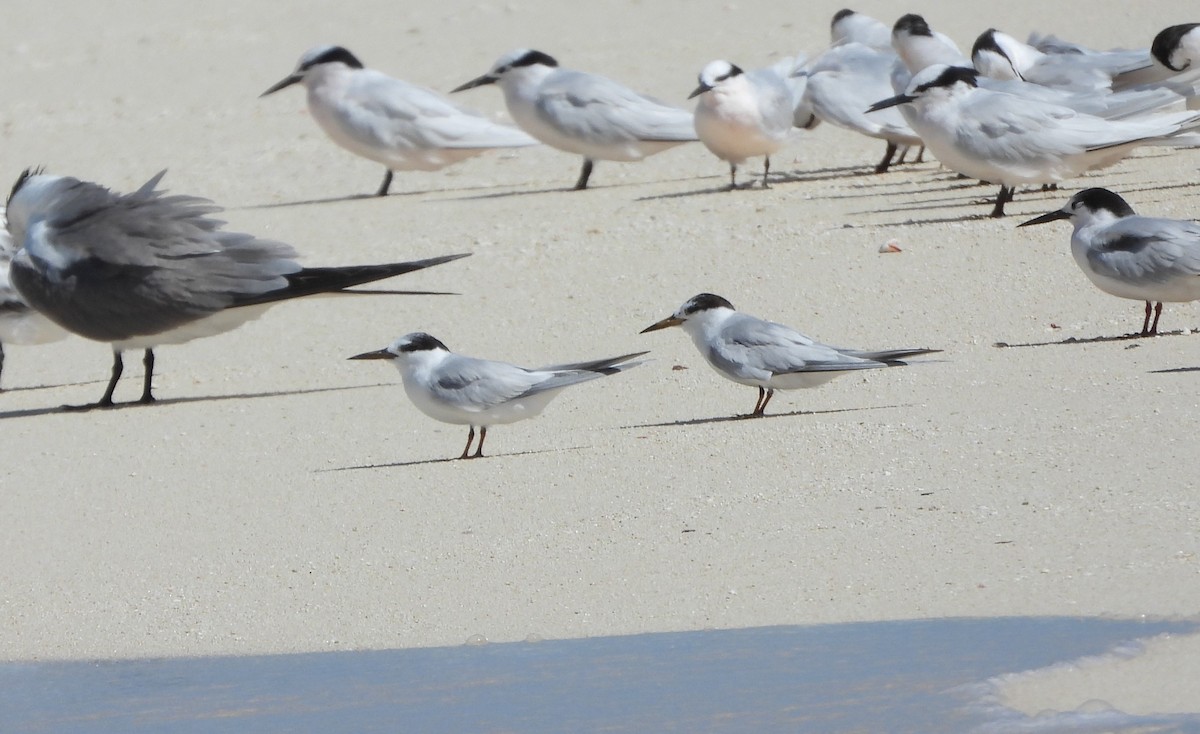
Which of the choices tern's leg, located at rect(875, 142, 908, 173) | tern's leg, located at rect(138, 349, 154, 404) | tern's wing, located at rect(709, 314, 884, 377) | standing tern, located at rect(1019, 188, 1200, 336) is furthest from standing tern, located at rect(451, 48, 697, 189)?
Answer: tern's wing, located at rect(709, 314, 884, 377)

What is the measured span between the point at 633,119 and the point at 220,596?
6.34 metres

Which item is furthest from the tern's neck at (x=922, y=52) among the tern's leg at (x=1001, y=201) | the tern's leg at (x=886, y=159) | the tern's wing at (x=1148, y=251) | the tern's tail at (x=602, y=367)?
the tern's tail at (x=602, y=367)

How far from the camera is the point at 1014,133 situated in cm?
827

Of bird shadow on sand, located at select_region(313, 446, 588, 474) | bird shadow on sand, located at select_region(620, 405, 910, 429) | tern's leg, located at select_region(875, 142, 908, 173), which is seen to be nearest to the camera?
bird shadow on sand, located at select_region(313, 446, 588, 474)

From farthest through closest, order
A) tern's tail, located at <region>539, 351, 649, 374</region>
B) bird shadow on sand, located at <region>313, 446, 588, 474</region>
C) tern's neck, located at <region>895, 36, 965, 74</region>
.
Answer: tern's neck, located at <region>895, 36, 965, 74</region> < tern's tail, located at <region>539, 351, 649, 374</region> < bird shadow on sand, located at <region>313, 446, 588, 474</region>

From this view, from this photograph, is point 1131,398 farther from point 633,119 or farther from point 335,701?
point 633,119

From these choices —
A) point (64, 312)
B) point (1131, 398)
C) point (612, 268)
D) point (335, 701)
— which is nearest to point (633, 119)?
point (612, 268)

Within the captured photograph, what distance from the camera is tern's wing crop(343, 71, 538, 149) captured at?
10570 mm

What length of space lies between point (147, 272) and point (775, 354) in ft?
7.66

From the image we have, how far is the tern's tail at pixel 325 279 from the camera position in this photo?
6805mm

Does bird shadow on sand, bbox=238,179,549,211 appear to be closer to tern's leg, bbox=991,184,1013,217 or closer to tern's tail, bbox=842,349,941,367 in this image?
tern's leg, bbox=991,184,1013,217

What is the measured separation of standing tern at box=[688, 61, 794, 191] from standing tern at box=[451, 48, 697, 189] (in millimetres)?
501

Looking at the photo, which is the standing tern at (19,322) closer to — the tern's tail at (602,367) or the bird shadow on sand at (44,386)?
the bird shadow on sand at (44,386)

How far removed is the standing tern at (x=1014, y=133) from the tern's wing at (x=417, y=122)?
2.82 metres
